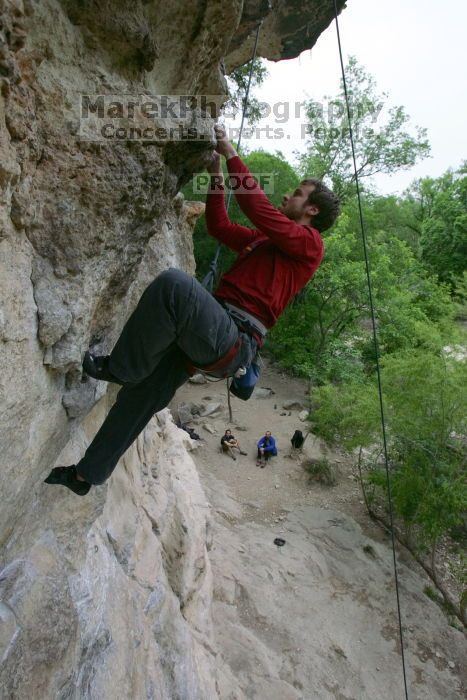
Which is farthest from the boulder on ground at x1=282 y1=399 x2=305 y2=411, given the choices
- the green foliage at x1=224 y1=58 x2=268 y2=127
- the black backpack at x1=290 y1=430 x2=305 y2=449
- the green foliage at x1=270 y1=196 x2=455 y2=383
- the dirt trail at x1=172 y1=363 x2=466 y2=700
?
the green foliage at x1=224 y1=58 x2=268 y2=127

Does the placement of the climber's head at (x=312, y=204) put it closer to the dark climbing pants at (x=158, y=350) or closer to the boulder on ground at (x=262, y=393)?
the dark climbing pants at (x=158, y=350)

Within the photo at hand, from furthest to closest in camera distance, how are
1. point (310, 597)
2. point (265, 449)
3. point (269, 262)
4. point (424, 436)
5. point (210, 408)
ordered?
1. point (210, 408)
2. point (265, 449)
3. point (424, 436)
4. point (310, 597)
5. point (269, 262)

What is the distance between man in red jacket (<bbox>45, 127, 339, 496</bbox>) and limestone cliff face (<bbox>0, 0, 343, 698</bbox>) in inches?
10.1

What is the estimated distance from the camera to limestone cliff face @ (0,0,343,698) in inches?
78.3

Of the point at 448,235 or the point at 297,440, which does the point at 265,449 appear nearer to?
the point at 297,440

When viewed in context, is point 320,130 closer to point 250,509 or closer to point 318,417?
point 318,417

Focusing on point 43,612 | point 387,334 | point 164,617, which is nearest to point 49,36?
point 43,612

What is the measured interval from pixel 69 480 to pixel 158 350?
1.10m

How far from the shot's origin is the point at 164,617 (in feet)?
13.9

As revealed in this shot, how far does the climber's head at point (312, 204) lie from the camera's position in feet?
9.70

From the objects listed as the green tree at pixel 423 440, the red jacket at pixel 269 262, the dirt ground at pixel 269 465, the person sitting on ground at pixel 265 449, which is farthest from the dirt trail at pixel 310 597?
the red jacket at pixel 269 262

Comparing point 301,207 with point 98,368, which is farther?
point 301,207

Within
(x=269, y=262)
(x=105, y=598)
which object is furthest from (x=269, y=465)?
(x=269, y=262)

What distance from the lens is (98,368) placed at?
266cm
